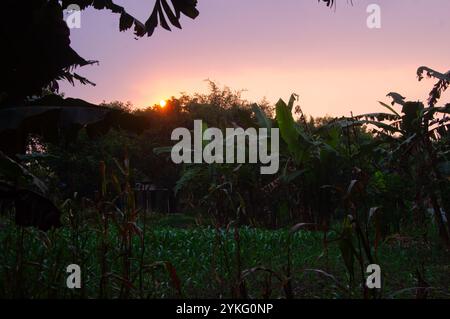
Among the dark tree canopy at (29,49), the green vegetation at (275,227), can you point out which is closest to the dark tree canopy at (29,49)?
the dark tree canopy at (29,49)

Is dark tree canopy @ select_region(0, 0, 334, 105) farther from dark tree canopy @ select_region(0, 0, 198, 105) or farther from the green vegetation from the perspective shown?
the green vegetation

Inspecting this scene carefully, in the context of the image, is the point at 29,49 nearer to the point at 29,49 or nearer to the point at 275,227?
the point at 29,49

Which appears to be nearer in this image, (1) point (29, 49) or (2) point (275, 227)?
(1) point (29, 49)

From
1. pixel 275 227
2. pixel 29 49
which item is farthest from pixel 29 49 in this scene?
pixel 275 227

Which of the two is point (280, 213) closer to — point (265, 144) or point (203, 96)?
point (265, 144)

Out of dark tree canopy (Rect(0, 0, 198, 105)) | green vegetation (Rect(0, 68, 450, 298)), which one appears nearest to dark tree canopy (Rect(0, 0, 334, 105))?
dark tree canopy (Rect(0, 0, 198, 105))

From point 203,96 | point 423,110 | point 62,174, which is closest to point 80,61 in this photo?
point 423,110

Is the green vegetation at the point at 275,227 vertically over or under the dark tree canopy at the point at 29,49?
under

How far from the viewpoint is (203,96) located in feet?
87.2

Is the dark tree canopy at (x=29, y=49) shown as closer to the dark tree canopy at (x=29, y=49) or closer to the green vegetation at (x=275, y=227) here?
the dark tree canopy at (x=29, y=49)

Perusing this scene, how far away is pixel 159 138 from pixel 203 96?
5945 mm

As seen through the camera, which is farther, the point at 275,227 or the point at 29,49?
the point at 275,227

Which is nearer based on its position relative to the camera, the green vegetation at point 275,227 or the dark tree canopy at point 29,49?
the green vegetation at point 275,227

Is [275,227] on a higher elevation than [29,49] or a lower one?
lower
